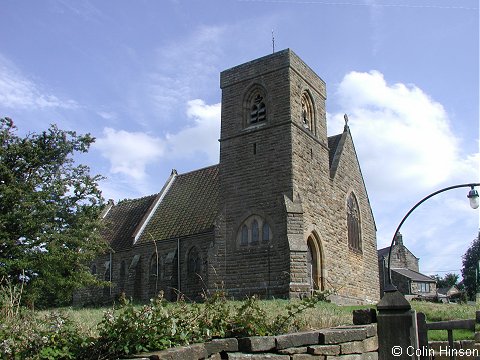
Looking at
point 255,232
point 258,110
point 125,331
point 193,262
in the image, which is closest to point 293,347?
point 125,331

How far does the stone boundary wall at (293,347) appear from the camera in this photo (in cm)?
589

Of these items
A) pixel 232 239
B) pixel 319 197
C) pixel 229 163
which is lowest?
pixel 232 239

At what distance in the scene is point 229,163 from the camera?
23844mm

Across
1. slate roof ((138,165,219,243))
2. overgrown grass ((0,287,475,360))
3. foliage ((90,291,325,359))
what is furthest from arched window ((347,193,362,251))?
overgrown grass ((0,287,475,360))

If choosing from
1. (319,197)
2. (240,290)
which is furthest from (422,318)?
(319,197)

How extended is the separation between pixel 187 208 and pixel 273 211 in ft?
32.1

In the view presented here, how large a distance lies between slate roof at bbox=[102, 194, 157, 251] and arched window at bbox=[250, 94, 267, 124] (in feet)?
40.4

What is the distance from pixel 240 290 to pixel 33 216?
917 centimetres

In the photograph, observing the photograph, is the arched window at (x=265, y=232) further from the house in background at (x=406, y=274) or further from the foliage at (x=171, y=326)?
the house in background at (x=406, y=274)

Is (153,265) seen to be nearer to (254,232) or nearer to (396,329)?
(254,232)

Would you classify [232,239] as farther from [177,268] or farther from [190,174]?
[190,174]

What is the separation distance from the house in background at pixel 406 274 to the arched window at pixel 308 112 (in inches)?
1207

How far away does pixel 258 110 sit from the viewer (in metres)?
24.1

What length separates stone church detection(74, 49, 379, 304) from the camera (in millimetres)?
21344
